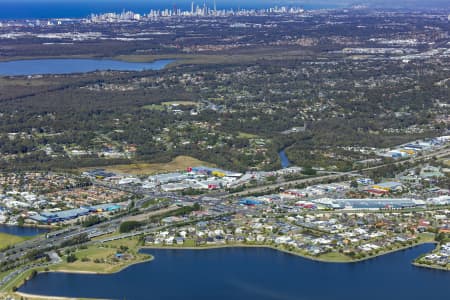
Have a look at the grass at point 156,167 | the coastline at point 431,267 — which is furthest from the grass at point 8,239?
the coastline at point 431,267

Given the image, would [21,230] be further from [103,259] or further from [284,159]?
[284,159]

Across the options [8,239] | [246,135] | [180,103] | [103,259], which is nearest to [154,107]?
[180,103]

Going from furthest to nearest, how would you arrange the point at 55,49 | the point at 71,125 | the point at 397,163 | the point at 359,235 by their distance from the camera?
the point at 55,49
the point at 71,125
the point at 397,163
the point at 359,235

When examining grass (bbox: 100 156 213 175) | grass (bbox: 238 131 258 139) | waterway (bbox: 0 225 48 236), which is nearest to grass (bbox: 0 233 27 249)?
waterway (bbox: 0 225 48 236)

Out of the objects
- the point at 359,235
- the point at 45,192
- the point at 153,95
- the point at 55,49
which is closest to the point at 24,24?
the point at 55,49

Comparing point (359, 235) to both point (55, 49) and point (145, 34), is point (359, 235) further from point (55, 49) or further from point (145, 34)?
point (145, 34)

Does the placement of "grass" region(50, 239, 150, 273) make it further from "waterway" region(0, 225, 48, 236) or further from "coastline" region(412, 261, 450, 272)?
"coastline" region(412, 261, 450, 272)

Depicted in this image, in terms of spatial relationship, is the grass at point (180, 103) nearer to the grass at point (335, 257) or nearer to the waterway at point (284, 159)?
the waterway at point (284, 159)
